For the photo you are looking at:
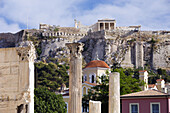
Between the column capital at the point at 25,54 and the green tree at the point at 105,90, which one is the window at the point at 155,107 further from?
the column capital at the point at 25,54

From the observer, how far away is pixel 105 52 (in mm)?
88688

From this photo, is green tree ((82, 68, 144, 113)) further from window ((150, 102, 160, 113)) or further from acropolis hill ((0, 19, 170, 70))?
acropolis hill ((0, 19, 170, 70))

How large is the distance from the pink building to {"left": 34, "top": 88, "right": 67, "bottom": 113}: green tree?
48.9 ft

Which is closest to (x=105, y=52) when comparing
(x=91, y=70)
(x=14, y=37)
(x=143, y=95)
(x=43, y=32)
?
(x=43, y=32)

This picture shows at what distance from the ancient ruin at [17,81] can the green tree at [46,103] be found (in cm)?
2545

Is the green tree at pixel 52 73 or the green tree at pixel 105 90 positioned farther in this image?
the green tree at pixel 52 73

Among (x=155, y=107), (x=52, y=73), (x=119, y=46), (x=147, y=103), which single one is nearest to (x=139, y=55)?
(x=119, y=46)

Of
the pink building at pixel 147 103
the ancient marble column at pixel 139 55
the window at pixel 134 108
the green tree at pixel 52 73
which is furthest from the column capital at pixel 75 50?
the ancient marble column at pixel 139 55

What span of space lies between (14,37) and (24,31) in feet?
16.4

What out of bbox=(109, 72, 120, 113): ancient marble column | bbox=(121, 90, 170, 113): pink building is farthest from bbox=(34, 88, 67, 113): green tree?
bbox=(109, 72, 120, 113): ancient marble column

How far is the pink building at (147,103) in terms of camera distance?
68.9 feet

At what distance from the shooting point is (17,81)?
10.5 m

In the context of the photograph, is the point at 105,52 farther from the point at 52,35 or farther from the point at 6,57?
the point at 6,57

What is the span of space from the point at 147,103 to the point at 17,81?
1235 centimetres
